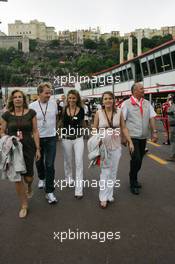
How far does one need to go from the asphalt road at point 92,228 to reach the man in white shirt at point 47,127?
1.44 feet

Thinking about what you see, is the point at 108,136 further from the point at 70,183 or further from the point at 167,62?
the point at 167,62

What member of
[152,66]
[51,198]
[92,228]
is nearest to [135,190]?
[51,198]

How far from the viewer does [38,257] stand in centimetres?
335

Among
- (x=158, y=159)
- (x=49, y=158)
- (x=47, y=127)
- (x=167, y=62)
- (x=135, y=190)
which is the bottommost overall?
(x=135, y=190)

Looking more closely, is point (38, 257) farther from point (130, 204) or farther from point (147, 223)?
point (130, 204)

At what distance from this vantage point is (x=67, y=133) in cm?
554

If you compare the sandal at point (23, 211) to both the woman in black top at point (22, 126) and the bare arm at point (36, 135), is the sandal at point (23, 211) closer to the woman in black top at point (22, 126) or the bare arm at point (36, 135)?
the woman in black top at point (22, 126)

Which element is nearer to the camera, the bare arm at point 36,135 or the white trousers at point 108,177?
the bare arm at point 36,135

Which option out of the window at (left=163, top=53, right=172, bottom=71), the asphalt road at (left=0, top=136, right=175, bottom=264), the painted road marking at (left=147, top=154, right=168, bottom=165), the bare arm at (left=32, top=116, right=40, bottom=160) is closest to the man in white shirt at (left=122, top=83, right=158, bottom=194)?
the asphalt road at (left=0, top=136, right=175, bottom=264)

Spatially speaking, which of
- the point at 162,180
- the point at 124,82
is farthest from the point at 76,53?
the point at 162,180

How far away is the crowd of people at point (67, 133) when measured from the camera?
4.69 m

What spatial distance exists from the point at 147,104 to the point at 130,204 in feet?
5.70

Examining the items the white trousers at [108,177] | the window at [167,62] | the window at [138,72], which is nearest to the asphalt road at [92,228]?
the white trousers at [108,177]

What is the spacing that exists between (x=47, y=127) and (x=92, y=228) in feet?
6.27
